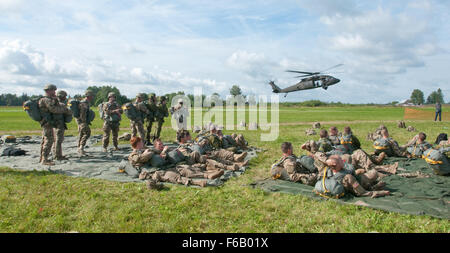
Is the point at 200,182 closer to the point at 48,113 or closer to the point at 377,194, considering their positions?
the point at 377,194

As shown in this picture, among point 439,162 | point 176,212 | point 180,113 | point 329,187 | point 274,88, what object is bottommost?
point 176,212

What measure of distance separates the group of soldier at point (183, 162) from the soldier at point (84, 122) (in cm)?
409

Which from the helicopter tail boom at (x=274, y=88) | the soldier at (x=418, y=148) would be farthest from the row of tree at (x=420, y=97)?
the soldier at (x=418, y=148)

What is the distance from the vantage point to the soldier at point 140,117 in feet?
46.8

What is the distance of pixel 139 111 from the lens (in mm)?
14438

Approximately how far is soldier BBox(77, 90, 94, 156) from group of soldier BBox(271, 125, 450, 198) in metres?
7.94

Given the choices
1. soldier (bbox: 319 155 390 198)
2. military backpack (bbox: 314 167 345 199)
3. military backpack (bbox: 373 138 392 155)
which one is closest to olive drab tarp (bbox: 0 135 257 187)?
military backpack (bbox: 314 167 345 199)

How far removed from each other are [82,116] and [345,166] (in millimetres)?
10245

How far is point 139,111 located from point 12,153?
5.24 m

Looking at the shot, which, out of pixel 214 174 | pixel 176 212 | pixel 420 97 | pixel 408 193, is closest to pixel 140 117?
pixel 214 174

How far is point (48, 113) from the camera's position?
10648 millimetres

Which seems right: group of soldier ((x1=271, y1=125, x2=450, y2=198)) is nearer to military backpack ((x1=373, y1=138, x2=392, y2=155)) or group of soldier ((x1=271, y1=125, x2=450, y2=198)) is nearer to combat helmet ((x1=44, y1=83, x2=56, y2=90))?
military backpack ((x1=373, y1=138, x2=392, y2=155))
